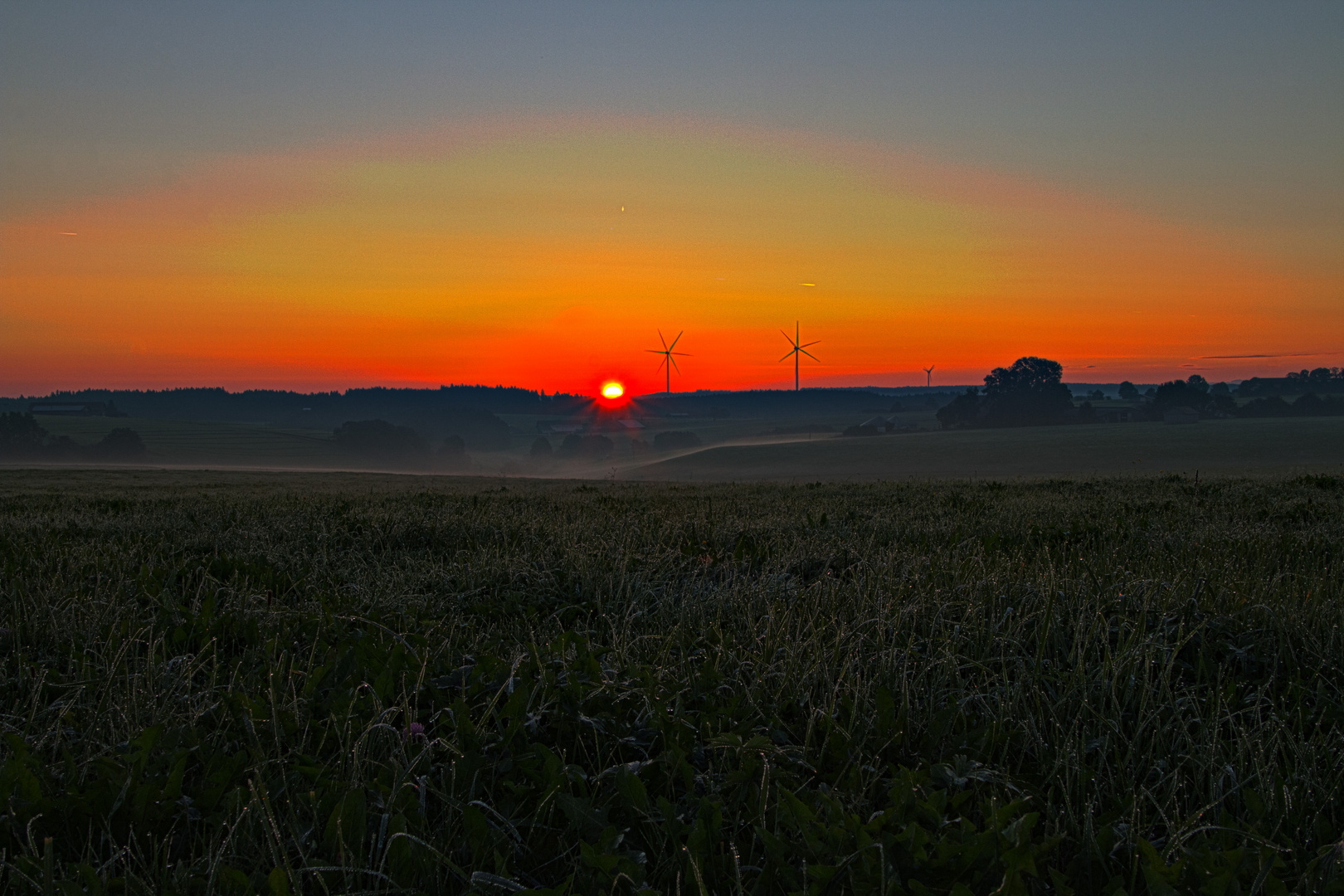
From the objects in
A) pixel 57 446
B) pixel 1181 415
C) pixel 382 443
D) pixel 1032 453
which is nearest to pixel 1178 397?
pixel 1181 415

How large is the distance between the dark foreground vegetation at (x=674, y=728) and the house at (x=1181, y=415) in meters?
113

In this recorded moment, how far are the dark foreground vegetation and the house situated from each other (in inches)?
4447

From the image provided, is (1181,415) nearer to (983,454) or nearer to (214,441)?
(983,454)

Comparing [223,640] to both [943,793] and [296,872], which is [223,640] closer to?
[296,872]

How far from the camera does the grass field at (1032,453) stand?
56.9 meters

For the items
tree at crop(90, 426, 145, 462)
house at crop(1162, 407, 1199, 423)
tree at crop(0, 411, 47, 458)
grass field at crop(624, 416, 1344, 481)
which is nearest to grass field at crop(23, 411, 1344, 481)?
grass field at crop(624, 416, 1344, 481)

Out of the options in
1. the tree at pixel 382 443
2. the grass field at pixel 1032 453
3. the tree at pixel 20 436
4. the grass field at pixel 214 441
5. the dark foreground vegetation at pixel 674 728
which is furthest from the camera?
the tree at pixel 382 443

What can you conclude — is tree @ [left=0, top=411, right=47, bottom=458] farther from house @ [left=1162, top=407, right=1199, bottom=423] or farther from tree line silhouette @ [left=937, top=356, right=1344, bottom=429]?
house @ [left=1162, top=407, right=1199, bottom=423]

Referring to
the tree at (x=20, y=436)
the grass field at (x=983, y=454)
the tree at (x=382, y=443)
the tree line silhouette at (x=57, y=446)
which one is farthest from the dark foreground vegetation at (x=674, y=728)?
the tree at (x=20, y=436)

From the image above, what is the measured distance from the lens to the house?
10037 cm

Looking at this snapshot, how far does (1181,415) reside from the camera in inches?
4040

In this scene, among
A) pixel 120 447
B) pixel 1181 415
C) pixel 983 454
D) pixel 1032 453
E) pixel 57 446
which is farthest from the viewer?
pixel 57 446

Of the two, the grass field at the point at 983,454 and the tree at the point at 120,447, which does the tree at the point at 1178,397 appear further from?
the tree at the point at 120,447

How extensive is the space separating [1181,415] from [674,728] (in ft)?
397
